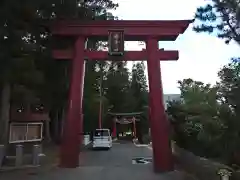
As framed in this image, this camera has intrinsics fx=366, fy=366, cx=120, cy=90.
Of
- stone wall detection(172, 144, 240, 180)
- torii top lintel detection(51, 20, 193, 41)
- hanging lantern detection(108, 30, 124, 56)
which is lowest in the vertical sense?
stone wall detection(172, 144, 240, 180)

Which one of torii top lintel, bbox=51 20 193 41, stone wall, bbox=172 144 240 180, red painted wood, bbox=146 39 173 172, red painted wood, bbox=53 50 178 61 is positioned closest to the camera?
stone wall, bbox=172 144 240 180

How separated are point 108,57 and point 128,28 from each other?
1.79 meters

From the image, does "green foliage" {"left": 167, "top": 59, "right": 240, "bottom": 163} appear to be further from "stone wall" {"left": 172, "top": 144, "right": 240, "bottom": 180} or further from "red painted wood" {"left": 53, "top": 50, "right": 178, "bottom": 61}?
"red painted wood" {"left": 53, "top": 50, "right": 178, "bottom": 61}

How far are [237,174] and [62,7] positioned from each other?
12502mm

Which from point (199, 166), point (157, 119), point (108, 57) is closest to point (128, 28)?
point (108, 57)

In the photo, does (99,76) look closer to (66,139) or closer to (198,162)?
(66,139)

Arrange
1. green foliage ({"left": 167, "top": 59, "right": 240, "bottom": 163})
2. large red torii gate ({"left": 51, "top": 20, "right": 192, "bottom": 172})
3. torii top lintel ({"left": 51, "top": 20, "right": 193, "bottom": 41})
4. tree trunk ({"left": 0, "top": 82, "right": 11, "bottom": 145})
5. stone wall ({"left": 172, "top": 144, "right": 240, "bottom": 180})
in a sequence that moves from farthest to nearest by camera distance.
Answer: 1. tree trunk ({"left": 0, "top": 82, "right": 11, "bottom": 145})
2. torii top lintel ({"left": 51, "top": 20, "right": 193, "bottom": 41})
3. large red torii gate ({"left": 51, "top": 20, "right": 192, "bottom": 172})
4. green foliage ({"left": 167, "top": 59, "right": 240, "bottom": 163})
5. stone wall ({"left": 172, "top": 144, "right": 240, "bottom": 180})

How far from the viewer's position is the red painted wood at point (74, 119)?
17625mm

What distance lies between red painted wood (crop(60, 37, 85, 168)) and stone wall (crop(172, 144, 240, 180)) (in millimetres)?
5007

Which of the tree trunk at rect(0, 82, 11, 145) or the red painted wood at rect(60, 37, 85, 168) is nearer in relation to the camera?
the red painted wood at rect(60, 37, 85, 168)

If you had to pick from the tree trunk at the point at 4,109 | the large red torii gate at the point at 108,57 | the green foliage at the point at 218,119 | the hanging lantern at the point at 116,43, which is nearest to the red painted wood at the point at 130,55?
the large red torii gate at the point at 108,57

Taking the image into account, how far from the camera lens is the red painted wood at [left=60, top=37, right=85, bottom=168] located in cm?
1762

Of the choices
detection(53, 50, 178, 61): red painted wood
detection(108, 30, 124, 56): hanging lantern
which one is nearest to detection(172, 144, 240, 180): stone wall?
detection(53, 50, 178, 61): red painted wood

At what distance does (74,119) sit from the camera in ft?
58.9
